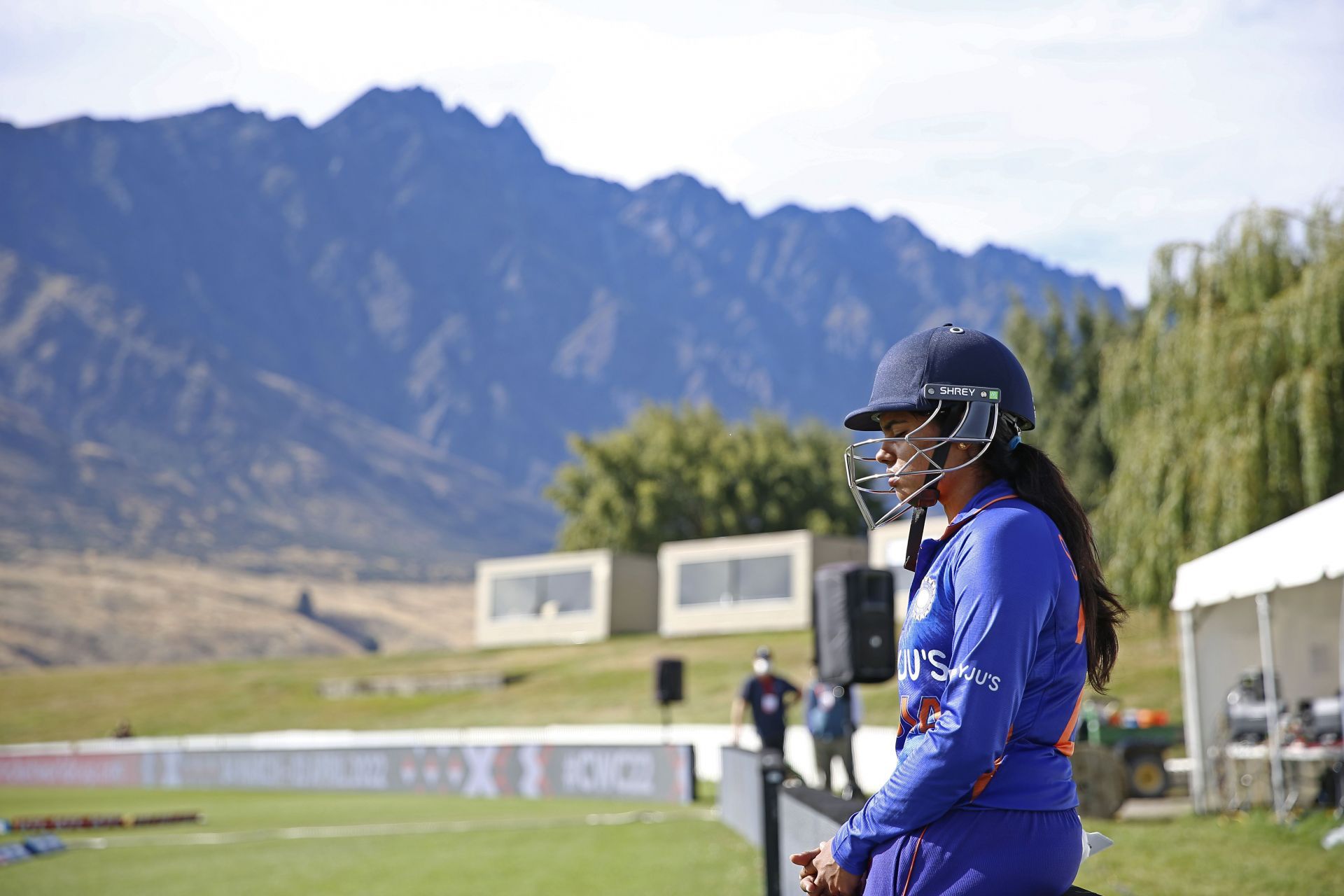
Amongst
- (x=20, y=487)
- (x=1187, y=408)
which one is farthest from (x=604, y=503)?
(x=20, y=487)

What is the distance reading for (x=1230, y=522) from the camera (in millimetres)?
19359

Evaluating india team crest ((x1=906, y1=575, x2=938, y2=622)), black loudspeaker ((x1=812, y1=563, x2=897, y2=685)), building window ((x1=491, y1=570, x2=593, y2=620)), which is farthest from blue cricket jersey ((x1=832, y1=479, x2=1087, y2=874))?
building window ((x1=491, y1=570, x2=593, y2=620))

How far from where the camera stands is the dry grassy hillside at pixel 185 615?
408ft

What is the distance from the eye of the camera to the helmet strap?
2867 mm

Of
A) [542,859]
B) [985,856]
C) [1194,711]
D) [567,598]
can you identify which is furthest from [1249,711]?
[567,598]

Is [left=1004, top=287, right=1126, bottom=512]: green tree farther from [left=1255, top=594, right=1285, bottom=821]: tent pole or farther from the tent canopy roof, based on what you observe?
[left=1255, top=594, right=1285, bottom=821]: tent pole

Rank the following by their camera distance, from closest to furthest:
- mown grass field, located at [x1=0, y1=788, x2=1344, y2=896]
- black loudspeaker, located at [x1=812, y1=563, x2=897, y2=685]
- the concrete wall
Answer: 1. mown grass field, located at [x1=0, y1=788, x2=1344, y2=896]
2. black loudspeaker, located at [x1=812, y1=563, x2=897, y2=685]
3. the concrete wall

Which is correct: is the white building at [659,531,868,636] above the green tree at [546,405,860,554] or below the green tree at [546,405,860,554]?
below

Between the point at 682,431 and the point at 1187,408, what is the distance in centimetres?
5870

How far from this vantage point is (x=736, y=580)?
56.4 m

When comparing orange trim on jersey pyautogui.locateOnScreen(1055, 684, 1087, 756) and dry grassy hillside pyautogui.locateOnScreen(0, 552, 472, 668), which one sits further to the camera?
dry grassy hillside pyautogui.locateOnScreen(0, 552, 472, 668)

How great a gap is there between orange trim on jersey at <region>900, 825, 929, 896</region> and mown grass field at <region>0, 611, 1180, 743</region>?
1184 inches

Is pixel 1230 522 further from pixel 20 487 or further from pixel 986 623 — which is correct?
pixel 20 487

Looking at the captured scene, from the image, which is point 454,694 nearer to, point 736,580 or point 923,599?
point 736,580
